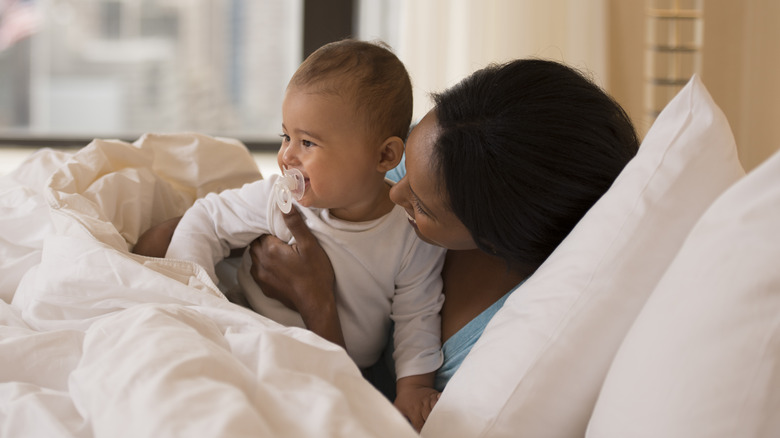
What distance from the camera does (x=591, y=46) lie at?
3.22 meters

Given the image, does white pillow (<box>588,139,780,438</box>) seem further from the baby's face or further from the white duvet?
the baby's face

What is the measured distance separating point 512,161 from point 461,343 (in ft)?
1.06

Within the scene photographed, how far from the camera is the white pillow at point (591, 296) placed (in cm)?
87

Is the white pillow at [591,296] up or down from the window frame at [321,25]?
down

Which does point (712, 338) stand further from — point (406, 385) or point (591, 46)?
point (591, 46)

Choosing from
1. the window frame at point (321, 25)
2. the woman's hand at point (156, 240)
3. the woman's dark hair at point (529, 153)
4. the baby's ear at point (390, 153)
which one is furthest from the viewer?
the window frame at point (321, 25)

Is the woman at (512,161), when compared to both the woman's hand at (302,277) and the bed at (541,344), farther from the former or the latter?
the woman's hand at (302,277)

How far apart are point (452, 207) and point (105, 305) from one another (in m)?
0.50

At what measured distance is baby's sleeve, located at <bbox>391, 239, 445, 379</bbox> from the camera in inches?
49.8

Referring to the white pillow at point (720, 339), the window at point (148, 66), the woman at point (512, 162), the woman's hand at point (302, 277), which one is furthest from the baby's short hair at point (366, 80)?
the window at point (148, 66)

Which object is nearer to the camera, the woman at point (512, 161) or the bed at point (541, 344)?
the bed at point (541, 344)

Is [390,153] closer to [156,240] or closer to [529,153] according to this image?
[529,153]

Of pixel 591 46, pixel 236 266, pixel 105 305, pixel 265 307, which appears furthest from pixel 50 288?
pixel 591 46

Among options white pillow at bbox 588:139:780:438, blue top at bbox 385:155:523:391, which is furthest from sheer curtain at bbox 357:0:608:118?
white pillow at bbox 588:139:780:438
